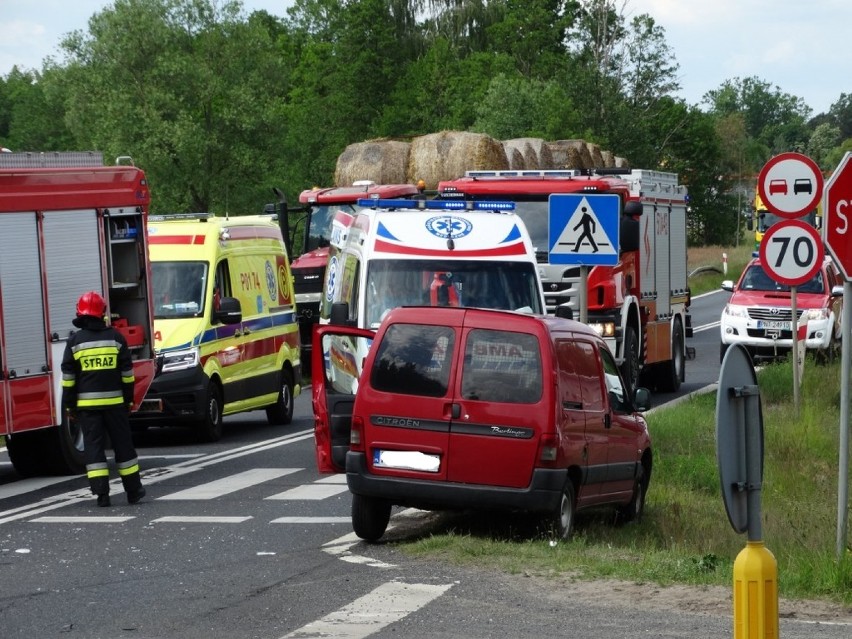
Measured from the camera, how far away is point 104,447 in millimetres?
14242

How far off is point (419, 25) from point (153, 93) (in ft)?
88.0

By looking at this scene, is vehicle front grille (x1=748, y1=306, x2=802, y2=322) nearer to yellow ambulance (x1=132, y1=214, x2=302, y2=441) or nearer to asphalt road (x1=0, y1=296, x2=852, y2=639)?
yellow ambulance (x1=132, y1=214, x2=302, y2=441)

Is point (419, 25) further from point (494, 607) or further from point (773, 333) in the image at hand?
point (494, 607)

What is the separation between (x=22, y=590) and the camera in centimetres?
997

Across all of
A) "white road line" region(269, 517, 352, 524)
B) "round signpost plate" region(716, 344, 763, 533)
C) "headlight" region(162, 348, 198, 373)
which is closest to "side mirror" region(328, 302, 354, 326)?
"white road line" region(269, 517, 352, 524)

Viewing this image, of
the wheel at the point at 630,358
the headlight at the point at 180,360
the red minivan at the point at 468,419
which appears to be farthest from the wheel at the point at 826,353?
the red minivan at the point at 468,419

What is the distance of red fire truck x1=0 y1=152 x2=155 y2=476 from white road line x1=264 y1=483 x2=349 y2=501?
265cm

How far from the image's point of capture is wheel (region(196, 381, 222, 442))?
19234mm

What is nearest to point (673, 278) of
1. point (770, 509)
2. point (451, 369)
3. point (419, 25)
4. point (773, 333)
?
point (773, 333)

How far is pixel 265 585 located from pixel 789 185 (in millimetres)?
8118

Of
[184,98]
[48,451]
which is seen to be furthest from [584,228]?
[184,98]

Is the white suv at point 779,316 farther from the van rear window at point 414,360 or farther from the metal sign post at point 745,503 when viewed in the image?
the metal sign post at point 745,503

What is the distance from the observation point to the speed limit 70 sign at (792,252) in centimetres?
1612

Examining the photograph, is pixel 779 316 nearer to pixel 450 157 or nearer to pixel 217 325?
pixel 217 325
